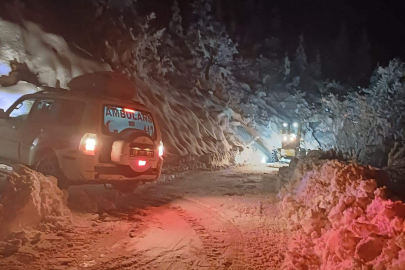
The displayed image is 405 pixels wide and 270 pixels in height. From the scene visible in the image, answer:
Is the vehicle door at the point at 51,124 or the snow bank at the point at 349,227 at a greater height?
the vehicle door at the point at 51,124

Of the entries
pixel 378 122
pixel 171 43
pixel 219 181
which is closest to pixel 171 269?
pixel 219 181

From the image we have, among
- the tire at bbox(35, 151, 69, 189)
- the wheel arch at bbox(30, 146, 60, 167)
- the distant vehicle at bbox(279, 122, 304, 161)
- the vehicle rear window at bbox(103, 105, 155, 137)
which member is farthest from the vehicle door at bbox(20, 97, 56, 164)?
the distant vehicle at bbox(279, 122, 304, 161)

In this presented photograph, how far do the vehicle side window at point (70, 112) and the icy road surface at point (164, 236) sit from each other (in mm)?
1591

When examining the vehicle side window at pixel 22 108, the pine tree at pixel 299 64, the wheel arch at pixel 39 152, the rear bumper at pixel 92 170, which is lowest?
the rear bumper at pixel 92 170

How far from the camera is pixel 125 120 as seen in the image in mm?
8398

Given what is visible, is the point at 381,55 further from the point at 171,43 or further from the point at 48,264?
the point at 48,264

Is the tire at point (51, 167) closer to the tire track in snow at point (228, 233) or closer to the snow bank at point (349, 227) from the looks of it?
the tire track in snow at point (228, 233)

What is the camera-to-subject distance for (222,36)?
116 ft

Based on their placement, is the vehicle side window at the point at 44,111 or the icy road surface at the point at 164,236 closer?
the icy road surface at the point at 164,236

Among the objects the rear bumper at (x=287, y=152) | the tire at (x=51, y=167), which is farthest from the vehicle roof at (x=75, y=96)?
the rear bumper at (x=287, y=152)

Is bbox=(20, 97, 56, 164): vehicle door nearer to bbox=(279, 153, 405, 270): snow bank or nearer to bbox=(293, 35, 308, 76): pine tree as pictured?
bbox=(279, 153, 405, 270): snow bank

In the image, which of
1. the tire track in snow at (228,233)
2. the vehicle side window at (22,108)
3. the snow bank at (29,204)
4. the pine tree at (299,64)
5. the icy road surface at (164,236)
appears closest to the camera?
the icy road surface at (164,236)

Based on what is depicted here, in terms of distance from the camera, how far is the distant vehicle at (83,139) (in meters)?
7.61

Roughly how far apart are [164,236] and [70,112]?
11.6 feet
